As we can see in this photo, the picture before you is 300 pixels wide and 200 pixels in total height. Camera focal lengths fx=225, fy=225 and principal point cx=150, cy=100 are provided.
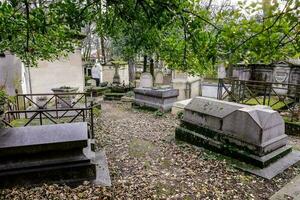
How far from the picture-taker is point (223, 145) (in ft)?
18.2

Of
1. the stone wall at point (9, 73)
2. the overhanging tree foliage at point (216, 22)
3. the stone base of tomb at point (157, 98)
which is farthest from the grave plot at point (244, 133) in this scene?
the stone wall at point (9, 73)

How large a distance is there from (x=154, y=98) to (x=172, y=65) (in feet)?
24.4

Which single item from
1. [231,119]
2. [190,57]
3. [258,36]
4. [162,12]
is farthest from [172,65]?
[231,119]

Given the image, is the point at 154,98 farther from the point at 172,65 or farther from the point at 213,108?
the point at 172,65

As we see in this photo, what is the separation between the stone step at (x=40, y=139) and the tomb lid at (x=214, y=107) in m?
3.27

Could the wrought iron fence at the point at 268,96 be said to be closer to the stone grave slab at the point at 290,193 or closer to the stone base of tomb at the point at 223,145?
the stone base of tomb at the point at 223,145

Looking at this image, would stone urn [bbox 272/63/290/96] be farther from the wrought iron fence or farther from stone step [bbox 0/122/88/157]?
stone step [bbox 0/122/88/157]

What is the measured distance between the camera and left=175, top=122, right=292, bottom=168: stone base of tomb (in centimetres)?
500

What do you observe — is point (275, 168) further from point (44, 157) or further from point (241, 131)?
point (44, 157)

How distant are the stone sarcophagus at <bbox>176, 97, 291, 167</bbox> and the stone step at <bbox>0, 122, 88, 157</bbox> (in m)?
3.27

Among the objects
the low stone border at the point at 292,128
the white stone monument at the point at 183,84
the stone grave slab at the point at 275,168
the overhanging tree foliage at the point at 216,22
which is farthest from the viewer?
the white stone monument at the point at 183,84

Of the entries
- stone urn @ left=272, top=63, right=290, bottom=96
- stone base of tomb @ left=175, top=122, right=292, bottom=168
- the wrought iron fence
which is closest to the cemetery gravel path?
stone base of tomb @ left=175, top=122, right=292, bottom=168

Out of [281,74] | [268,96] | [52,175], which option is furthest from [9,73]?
[281,74]

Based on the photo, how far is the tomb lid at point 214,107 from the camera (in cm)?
558
